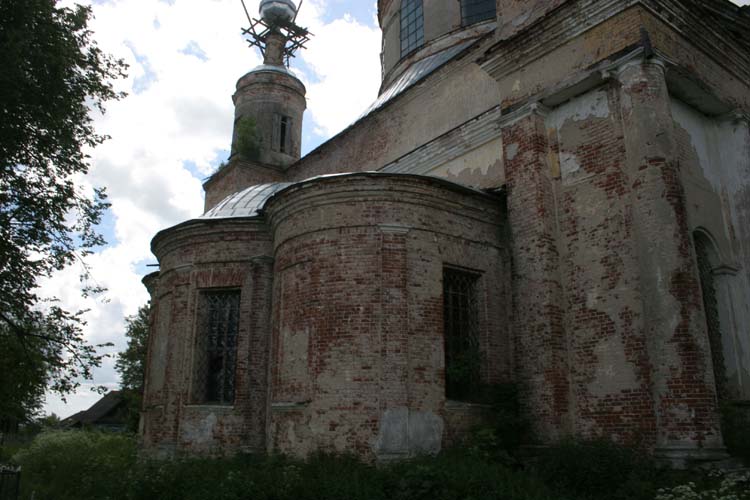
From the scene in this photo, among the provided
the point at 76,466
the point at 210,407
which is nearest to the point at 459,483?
the point at 210,407

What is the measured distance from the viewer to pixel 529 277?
955 cm

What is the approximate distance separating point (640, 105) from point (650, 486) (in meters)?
4.98

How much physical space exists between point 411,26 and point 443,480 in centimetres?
1524

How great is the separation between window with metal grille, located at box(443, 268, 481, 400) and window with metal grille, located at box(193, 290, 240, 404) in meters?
4.17

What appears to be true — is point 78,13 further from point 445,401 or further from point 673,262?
point 673,262

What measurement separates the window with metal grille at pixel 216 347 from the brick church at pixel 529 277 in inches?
1.4

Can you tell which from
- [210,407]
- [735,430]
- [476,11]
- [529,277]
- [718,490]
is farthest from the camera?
[476,11]

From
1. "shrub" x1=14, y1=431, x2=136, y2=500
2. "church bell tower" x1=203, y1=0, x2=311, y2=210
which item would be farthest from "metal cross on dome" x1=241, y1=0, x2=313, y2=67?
"shrub" x1=14, y1=431, x2=136, y2=500

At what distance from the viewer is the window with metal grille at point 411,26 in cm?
1880

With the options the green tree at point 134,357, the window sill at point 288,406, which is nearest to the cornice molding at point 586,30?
the window sill at point 288,406

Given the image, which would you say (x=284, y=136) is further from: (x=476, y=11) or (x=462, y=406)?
(x=462, y=406)

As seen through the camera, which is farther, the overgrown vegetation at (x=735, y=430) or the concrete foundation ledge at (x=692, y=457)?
the overgrown vegetation at (x=735, y=430)

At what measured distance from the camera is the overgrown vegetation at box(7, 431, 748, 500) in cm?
708

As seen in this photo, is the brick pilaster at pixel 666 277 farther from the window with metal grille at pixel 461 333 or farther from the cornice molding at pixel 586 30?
the window with metal grille at pixel 461 333
